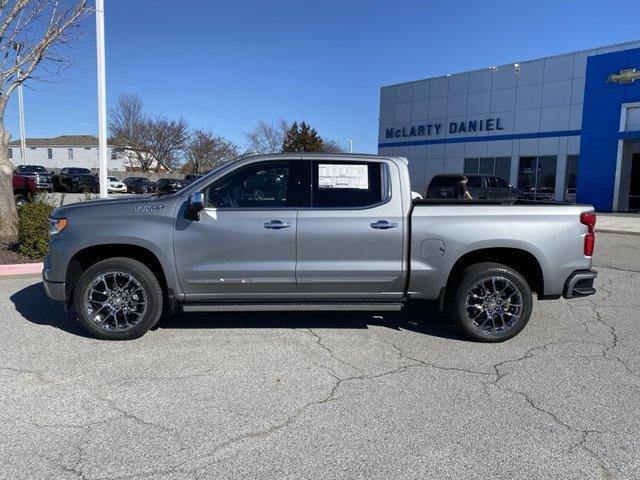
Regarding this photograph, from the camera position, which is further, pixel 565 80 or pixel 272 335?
pixel 565 80

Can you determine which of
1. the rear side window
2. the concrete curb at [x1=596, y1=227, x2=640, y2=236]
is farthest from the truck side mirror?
the concrete curb at [x1=596, y1=227, x2=640, y2=236]

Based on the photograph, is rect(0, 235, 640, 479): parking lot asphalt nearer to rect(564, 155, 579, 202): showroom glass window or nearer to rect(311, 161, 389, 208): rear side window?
rect(311, 161, 389, 208): rear side window

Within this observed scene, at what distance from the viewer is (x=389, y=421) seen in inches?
137

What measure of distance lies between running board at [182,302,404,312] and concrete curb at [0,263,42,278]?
4.54 metres

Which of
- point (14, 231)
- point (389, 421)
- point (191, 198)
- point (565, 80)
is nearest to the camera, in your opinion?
point (389, 421)

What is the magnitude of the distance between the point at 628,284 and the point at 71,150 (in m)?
83.3

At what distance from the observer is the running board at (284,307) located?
5023 millimetres

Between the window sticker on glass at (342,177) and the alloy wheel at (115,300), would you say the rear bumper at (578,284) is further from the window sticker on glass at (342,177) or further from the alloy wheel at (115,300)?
the alloy wheel at (115,300)

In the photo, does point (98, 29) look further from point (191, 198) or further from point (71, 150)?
point (71, 150)

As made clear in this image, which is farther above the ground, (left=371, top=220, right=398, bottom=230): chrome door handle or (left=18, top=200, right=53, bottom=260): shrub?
(left=371, top=220, right=398, bottom=230): chrome door handle

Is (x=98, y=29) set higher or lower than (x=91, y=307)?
higher

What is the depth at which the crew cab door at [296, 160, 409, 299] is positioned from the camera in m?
4.95

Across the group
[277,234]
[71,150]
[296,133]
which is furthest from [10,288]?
[71,150]

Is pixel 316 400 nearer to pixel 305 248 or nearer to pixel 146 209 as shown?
pixel 305 248
